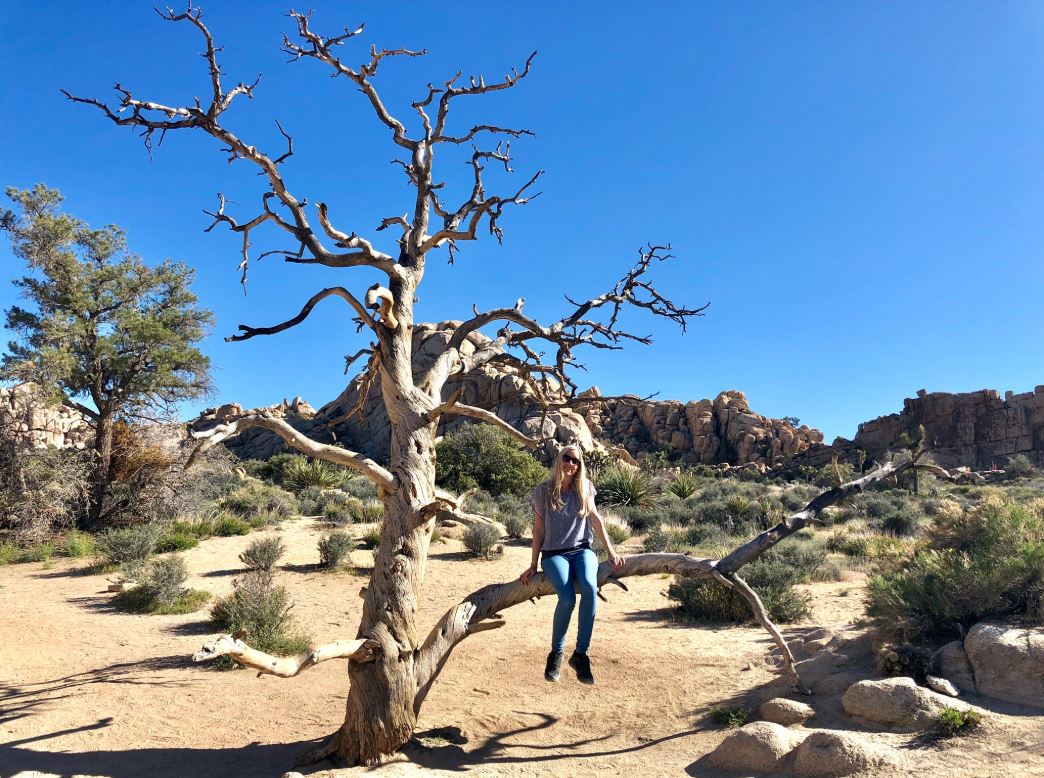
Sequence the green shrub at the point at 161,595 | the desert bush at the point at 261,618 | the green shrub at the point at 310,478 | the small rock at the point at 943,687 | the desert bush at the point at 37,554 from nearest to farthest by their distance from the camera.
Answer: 1. the small rock at the point at 943,687
2. the desert bush at the point at 261,618
3. the green shrub at the point at 161,595
4. the desert bush at the point at 37,554
5. the green shrub at the point at 310,478

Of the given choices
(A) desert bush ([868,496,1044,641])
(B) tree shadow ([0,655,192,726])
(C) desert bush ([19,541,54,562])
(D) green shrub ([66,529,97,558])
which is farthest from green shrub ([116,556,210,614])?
(A) desert bush ([868,496,1044,641])

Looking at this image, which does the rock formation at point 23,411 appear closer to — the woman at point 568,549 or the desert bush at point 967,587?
the woman at point 568,549

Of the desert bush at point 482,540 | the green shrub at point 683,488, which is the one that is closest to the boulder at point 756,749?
the desert bush at point 482,540

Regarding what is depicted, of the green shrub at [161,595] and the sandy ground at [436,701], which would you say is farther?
the green shrub at [161,595]

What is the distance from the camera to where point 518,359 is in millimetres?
7637

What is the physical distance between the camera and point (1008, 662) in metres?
6.06

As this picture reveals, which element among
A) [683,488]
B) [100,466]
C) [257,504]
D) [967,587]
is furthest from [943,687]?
[683,488]

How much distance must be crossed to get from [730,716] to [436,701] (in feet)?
10.3

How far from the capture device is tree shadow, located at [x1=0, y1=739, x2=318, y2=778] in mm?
6172

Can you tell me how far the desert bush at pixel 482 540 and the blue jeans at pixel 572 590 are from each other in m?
10.3

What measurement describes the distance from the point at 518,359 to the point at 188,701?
5421 mm

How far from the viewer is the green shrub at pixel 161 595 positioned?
38.8 feet

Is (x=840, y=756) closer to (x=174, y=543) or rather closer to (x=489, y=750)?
(x=489, y=750)

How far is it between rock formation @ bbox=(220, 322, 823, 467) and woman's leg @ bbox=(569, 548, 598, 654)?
103ft
